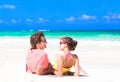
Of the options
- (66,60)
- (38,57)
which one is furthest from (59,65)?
(38,57)

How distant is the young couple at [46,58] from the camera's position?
221 inches

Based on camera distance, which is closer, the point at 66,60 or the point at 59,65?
the point at 59,65

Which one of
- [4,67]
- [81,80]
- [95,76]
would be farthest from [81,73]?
[4,67]

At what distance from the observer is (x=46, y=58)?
5.59 meters

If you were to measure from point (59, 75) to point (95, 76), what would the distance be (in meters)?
0.59

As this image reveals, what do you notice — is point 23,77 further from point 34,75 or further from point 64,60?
point 64,60

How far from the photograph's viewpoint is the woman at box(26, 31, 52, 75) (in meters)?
5.60

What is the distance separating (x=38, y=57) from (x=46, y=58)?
0.12 meters

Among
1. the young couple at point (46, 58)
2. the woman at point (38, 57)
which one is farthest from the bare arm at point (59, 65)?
the woman at point (38, 57)

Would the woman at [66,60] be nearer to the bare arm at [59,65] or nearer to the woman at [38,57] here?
the bare arm at [59,65]

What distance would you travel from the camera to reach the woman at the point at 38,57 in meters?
5.60

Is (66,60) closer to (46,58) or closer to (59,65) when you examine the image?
(59,65)

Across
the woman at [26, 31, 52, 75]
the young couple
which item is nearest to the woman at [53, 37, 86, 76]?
the young couple

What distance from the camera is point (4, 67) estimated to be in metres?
6.82
